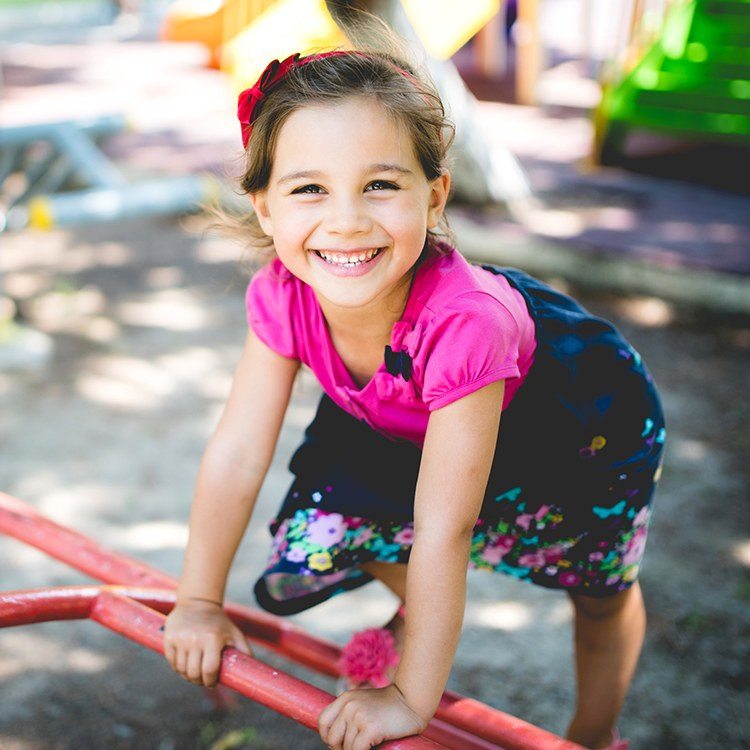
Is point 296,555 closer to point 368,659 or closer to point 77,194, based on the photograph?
point 368,659

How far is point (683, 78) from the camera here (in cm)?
568

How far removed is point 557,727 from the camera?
79.1 inches

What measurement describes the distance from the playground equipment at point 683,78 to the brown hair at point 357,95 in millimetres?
4493

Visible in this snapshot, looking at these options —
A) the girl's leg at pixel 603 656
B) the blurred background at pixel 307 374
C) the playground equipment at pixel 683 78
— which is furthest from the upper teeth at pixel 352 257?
the playground equipment at pixel 683 78

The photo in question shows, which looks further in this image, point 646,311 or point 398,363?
point 646,311

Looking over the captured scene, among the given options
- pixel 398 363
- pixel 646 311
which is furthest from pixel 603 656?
pixel 646 311

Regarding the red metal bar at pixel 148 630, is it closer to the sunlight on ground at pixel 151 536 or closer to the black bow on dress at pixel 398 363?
the black bow on dress at pixel 398 363

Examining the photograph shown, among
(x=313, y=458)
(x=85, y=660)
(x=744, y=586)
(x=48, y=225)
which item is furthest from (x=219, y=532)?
(x=48, y=225)

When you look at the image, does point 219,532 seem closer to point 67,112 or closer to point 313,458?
point 313,458

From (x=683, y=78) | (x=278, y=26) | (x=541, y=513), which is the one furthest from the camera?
(x=278, y=26)

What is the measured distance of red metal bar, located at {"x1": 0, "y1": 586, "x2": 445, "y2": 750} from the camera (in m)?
1.15

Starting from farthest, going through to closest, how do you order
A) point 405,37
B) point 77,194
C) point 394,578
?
point 77,194 → point 405,37 → point 394,578

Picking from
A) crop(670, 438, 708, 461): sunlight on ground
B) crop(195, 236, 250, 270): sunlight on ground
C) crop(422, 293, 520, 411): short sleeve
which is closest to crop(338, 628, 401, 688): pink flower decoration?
crop(422, 293, 520, 411): short sleeve

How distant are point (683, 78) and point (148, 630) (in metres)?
5.33
